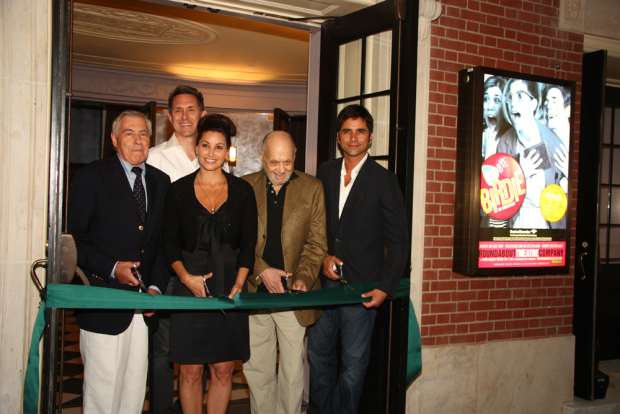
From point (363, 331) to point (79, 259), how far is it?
67.3 inches

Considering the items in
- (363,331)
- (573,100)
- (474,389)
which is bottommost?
(474,389)

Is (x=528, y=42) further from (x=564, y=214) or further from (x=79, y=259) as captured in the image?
(x=79, y=259)

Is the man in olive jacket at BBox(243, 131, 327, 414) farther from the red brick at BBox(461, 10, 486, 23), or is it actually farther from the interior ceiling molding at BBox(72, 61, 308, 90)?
the interior ceiling molding at BBox(72, 61, 308, 90)

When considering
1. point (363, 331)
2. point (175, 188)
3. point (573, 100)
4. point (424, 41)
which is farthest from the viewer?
point (573, 100)

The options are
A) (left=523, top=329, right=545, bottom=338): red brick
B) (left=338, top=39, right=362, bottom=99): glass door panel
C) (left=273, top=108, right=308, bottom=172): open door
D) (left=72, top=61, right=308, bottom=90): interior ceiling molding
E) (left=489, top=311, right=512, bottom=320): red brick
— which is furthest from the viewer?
(left=273, top=108, right=308, bottom=172): open door

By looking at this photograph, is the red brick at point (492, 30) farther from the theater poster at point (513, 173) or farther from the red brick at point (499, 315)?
the red brick at point (499, 315)

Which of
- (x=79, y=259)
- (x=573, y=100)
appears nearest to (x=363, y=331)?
(x=79, y=259)

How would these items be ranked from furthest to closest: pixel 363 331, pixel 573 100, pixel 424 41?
1. pixel 573 100
2. pixel 424 41
3. pixel 363 331

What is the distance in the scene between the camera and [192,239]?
2465mm

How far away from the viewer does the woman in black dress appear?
2.46m

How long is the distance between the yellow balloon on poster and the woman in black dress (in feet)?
8.83

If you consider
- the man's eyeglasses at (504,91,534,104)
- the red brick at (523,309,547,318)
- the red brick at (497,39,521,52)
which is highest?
the red brick at (497,39,521,52)

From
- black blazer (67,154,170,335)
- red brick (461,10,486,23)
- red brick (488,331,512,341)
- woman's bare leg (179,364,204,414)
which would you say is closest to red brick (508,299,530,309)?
red brick (488,331,512,341)

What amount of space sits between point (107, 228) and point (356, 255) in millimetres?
1449
